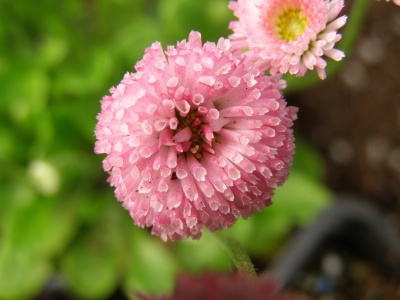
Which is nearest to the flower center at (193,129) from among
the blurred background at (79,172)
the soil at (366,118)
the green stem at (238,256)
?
the green stem at (238,256)

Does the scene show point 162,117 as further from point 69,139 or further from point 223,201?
point 69,139

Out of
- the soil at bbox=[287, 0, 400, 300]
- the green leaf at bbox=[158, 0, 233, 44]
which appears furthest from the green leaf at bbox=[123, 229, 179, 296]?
the soil at bbox=[287, 0, 400, 300]

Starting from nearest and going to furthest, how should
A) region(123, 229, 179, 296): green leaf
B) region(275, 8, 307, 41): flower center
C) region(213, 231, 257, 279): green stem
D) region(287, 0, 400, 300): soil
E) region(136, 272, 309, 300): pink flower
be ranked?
region(136, 272, 309, 300): pink flower
region(213, 231, 257, 279): green stem
region(275, 8, 307, 41): flower center
region(123, 229, 179, 296): green leaf
region(287, 0, 400, 300): soil

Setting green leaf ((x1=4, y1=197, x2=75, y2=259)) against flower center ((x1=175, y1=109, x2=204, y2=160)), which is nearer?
flower center ((x1=175, y1=109, x2=204, y2=160))

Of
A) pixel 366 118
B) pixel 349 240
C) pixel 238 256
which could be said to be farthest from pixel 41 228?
pixel 366 118

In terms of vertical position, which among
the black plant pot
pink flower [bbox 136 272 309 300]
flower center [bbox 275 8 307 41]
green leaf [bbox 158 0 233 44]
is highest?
green leaf [bbox 158 0 233 44]

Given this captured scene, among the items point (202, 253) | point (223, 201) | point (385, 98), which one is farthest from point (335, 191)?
point (223, 201)

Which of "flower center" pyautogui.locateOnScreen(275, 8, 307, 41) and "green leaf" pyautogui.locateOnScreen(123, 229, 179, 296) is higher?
"flower center" pyautogui.locateOnScreen(275, 8, 307, 41)

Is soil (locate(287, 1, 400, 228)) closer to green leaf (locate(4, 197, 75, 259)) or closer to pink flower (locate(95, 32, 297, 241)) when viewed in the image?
green leaf (locate(4, 197, 75, 259))

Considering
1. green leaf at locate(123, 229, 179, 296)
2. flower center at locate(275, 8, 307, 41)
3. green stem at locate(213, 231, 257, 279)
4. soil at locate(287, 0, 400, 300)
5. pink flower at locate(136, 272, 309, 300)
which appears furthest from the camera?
soil at locate(287, 0, 400, 300)
